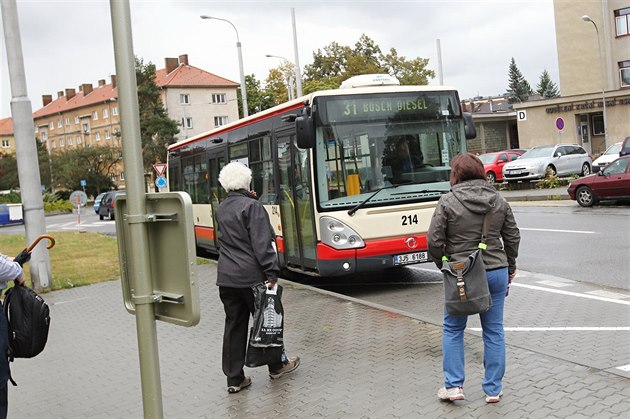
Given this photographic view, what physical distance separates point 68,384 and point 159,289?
4.58 meters

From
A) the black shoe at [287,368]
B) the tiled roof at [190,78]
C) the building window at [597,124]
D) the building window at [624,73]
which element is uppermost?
the tiled roof at [190,78]

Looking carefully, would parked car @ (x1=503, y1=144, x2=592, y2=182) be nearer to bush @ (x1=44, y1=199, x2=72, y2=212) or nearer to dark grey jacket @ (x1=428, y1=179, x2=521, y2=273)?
dark grey jacket @ (x1=428, y1=179, x2=521, y2=273)

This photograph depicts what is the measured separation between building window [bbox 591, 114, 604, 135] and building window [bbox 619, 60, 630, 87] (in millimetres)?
4250

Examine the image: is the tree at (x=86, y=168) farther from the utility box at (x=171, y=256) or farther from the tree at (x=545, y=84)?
the utility box at (x=171, y=256)

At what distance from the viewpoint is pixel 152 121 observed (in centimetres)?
7906

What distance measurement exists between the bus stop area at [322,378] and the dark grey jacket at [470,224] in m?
1.11

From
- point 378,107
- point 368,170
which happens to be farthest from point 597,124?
point 368,170

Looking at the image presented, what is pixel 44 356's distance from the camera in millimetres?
8500

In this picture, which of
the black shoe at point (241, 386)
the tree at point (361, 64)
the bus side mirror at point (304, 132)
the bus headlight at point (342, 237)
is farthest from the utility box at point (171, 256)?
the tree at point (361, 64)

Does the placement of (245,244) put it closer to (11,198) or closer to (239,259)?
(239,259)

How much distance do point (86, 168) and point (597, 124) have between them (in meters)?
54.4

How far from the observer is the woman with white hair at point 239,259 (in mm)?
5984

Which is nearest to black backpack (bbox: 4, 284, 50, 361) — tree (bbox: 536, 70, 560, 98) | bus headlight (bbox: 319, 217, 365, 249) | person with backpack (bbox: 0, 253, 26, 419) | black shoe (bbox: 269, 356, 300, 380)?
person with backpack (bbox: 0, 253, 26, 419)

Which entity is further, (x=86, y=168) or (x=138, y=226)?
(x=86, y=168)
